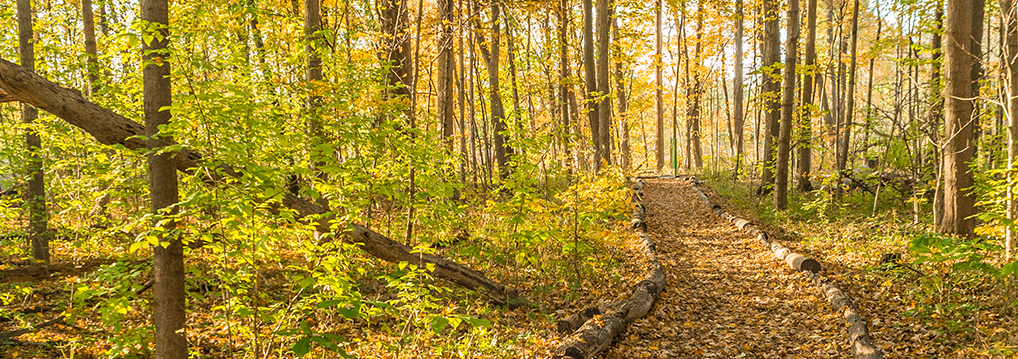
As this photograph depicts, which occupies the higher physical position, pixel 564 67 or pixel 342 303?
pixel 564 67

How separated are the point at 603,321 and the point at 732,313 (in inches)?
72.4

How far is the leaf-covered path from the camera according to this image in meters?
4.60

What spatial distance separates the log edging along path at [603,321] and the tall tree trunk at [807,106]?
6401mm

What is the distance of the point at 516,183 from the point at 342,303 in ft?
10.5

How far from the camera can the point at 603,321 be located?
477 centimetres

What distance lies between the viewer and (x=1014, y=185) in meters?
4.71

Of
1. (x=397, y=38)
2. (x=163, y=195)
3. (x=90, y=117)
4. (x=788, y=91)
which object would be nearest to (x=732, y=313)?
(x=163, y=195)

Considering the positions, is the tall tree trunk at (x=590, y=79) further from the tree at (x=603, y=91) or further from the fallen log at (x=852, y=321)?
the fallen log at (x=852, y=321)

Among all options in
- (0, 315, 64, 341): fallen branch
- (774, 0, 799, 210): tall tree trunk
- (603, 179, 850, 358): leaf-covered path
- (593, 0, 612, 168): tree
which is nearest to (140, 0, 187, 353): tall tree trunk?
(0, 315, 64, 341): fallen branch

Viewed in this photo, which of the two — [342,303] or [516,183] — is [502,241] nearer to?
[516,183]

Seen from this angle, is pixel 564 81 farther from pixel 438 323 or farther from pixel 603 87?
pixel 438 323

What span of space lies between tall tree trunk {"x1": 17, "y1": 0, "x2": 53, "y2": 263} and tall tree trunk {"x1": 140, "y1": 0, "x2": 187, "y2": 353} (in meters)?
3.55

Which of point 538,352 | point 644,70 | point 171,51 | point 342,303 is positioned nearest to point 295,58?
point 171,51

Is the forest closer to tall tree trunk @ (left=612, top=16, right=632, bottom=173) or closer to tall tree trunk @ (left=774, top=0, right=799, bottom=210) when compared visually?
tall tree trunk @ (left=774, top=0, right=799, bottom=210)
